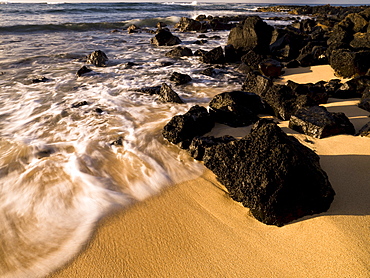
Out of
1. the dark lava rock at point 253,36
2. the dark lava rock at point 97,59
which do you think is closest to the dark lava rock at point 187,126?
the dark lava rock at point 97,59

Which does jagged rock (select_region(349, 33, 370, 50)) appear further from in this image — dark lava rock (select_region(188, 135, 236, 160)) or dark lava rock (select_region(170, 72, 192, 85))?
dark lava rock (select_region(188, 135, 236, 160))

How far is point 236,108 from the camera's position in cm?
396

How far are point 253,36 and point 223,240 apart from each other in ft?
31.1

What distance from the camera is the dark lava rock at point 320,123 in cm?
330

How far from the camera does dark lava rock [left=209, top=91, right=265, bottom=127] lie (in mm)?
3943

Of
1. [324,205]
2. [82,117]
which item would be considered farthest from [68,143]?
[324,205]

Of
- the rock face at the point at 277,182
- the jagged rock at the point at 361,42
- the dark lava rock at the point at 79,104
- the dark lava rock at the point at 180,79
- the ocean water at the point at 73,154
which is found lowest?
the ocean water at the point at 73,154

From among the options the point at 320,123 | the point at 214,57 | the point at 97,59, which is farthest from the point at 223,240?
the point at 97,59

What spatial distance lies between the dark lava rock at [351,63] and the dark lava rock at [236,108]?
3452mm

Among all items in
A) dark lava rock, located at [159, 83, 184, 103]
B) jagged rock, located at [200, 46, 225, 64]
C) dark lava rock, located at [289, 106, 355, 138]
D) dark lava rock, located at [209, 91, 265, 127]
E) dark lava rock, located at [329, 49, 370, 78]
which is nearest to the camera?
dark lava rock, located at [289, 106, 355, 138]

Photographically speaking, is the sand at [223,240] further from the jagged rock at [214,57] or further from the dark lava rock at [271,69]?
the jagged rock at [214,57]

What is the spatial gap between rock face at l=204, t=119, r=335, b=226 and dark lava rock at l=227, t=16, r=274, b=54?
26.8ft

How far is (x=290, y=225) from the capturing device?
203 cm

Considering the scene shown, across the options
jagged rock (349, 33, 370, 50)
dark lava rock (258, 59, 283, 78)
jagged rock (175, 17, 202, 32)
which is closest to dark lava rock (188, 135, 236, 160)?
dark lava rock (258, 59, 283, 78)
